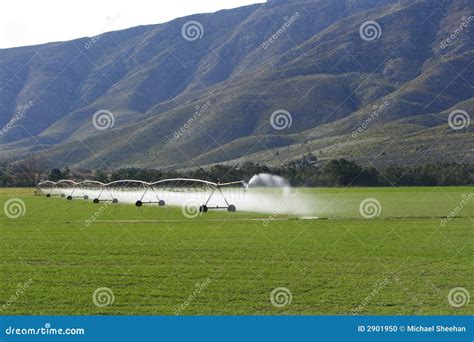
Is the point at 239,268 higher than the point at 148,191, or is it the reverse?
the point at 148,191

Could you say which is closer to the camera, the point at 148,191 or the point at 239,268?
the point at 239,268

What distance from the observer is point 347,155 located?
19525 cm

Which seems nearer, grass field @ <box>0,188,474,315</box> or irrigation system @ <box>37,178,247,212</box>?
grass field @ <box>0,188,474,315</box>

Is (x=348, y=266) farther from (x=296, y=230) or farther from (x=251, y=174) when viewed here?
(x=251, y=174)

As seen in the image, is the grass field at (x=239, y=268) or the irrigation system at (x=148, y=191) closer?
the grass field at (x=239, y=268)

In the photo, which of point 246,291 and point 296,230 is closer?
point 246,291

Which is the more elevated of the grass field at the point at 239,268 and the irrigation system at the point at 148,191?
the irrigation system at the point at 148,191

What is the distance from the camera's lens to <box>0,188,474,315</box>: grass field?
20016mm

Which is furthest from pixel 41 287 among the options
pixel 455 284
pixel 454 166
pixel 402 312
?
pixel 454 166

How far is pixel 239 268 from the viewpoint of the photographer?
91.6 ft

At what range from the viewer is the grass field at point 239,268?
20016 mm

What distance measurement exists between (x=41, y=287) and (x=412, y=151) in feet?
562

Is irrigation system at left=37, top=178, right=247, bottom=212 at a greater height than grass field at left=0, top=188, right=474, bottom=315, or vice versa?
irrigation system at left=37, top=178, right=247, bottom=212

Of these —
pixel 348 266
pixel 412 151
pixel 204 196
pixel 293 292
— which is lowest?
pixel 293 292
